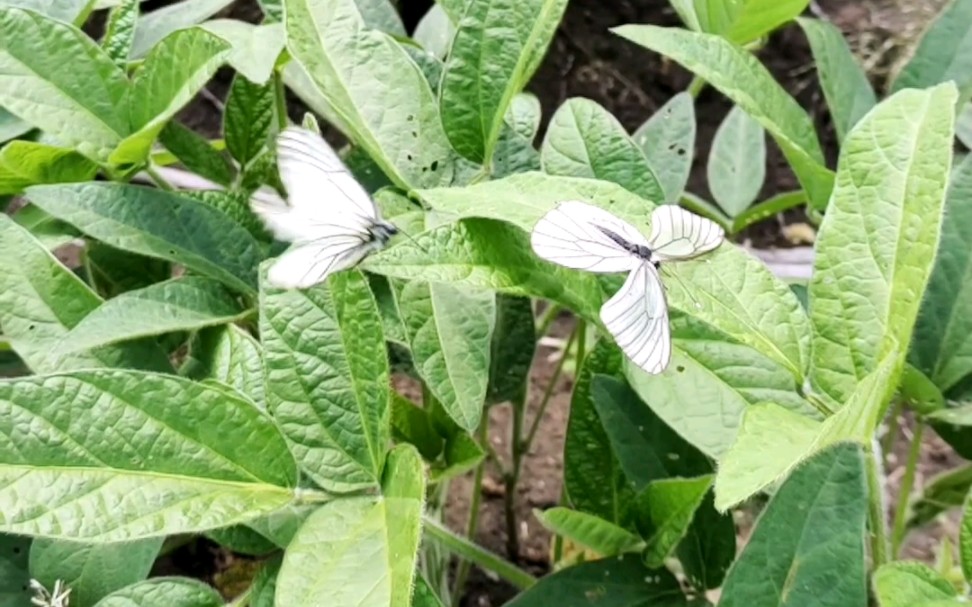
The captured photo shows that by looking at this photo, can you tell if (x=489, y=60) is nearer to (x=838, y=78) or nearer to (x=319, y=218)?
(x=319, y=218)

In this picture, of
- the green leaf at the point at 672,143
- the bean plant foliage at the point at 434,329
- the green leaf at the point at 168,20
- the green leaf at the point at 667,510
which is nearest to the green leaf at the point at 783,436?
the bean plant foliage at the point at 434,329

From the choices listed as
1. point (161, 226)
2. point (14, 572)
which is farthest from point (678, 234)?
point (14, 572)

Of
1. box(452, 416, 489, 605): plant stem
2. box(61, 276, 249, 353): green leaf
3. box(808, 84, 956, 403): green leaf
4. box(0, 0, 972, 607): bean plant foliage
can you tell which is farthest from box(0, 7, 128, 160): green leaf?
box(808, 84, 956, 403): green leaf

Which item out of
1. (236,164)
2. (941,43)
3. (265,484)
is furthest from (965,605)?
(236,164)

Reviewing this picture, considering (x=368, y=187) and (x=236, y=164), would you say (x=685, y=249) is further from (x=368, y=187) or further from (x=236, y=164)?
(x=236, y=164)

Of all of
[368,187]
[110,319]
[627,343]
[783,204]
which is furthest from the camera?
[783,204]

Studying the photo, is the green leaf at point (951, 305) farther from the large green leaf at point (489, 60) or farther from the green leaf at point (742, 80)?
the large green leaf at point (489, 60)
